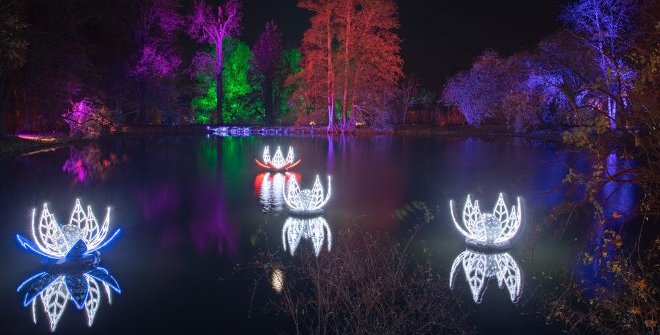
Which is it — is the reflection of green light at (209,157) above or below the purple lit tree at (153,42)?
below

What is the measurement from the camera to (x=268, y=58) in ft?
176

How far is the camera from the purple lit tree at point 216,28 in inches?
1870

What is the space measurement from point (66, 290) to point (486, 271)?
5.79m

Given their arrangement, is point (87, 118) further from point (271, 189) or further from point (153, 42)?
point (271, 189)

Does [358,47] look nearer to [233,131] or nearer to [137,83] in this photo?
[233,131]

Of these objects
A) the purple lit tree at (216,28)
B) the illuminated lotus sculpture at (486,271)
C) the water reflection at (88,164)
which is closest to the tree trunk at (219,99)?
the purple lit tree at (216,28)

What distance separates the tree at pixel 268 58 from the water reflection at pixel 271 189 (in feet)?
118

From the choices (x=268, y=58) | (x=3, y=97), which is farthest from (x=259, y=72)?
(x=3, y=97)

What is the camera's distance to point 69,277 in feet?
25.7

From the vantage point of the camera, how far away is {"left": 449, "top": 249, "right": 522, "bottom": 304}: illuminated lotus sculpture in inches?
299

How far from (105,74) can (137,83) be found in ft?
8.03

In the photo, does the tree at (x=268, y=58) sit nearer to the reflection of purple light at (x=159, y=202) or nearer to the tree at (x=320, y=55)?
the tree at (x=320, y=55)

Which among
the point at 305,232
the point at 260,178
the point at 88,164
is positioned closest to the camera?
the point at 305,232

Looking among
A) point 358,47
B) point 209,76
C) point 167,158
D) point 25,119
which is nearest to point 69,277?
point 167,158
